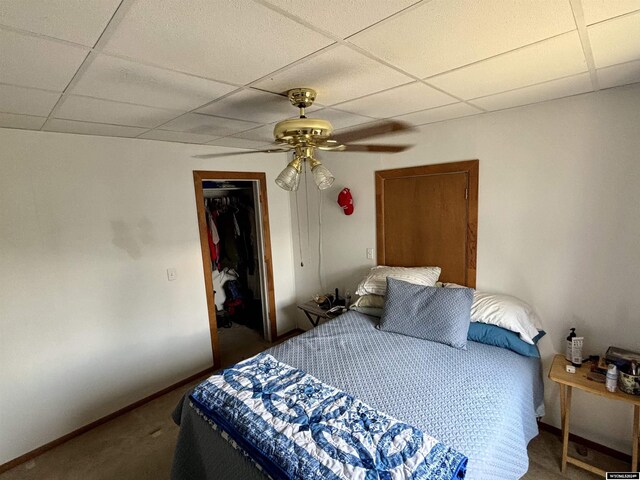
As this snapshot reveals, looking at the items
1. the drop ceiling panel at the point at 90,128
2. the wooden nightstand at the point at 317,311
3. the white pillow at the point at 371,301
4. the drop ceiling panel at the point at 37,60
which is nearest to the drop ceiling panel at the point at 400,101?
the drop ceiling panel at the point at 37,60

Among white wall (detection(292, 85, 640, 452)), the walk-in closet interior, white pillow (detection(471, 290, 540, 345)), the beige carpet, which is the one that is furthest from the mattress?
the walk-in closet interior

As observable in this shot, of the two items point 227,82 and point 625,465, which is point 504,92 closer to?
point 227,82

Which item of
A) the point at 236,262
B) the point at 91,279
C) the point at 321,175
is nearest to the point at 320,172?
the point at 321,175

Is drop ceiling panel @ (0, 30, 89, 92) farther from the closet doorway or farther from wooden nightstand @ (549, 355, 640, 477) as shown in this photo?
wooden nightstand @ (549, 355, 640, 477)

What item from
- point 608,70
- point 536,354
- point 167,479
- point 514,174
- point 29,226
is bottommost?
point 167,479

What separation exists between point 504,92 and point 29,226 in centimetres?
328

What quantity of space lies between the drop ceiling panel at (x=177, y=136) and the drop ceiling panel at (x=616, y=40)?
247 centimetres

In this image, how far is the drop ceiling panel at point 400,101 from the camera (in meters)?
1.70

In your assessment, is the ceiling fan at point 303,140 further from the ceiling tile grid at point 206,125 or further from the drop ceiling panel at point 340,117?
the ceiling tile grid at point 206,125

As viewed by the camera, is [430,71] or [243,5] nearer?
[243,5]

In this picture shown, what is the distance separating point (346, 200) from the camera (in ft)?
10.2

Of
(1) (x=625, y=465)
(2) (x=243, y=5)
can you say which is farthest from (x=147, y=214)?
(1) (x=625, y=465)

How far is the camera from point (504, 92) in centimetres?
179

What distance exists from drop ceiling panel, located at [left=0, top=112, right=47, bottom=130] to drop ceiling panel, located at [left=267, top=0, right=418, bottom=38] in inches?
74.7
